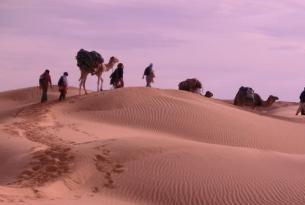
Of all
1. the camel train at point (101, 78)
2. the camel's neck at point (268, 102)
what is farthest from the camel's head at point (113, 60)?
the camel's neck at point (268, 102)

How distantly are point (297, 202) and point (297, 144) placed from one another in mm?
10420

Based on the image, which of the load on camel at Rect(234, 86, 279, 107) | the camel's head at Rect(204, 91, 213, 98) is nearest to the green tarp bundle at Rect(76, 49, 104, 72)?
the load on camel at Rect(234, 86, 279, 107)

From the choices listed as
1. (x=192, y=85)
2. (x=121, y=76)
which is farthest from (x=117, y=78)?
(x=192, y=85)

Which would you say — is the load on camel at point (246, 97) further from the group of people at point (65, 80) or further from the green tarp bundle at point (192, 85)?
the group of people at point (65, 80)

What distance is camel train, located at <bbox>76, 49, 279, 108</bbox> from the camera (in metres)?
24.4

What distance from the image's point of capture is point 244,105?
30.7m

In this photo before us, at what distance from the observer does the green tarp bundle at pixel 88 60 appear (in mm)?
24359

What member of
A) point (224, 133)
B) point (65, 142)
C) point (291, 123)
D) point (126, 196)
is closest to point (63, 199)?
point (126, 196)

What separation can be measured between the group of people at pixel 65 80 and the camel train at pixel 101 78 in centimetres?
51

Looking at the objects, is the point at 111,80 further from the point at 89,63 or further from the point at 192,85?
the point at 192,85

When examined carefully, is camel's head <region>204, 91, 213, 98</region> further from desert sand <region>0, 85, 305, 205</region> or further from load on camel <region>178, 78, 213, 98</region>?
desert sand <region>0, 85, 305, 205</region>

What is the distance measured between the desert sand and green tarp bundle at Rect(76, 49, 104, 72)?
11.0ft

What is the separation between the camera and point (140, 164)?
13266mm

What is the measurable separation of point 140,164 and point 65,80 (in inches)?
433
